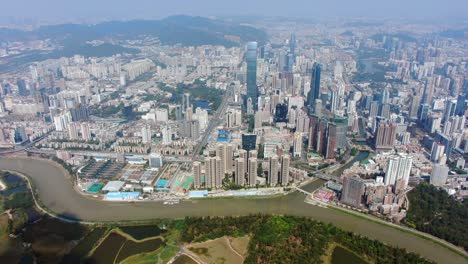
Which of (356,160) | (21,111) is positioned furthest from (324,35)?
(21,111)

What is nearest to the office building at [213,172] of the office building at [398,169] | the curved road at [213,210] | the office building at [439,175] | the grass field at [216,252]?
the curved road at [213,210]

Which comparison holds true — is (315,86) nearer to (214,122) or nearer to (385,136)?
(385,136)

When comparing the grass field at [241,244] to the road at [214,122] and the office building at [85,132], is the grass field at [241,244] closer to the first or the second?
the road at [214,122]

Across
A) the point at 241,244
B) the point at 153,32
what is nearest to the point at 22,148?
the point at 241,244

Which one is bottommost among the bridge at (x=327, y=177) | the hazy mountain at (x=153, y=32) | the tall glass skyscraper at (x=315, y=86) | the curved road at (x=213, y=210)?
the curved road at (x=213, y=210)

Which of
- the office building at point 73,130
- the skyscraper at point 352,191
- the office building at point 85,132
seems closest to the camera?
the skyscraper at point 352,191

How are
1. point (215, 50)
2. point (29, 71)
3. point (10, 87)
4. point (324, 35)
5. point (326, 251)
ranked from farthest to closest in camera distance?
point (324, 35), point (215, 50), point (29, 71), point (10, 87), point (326, 251)

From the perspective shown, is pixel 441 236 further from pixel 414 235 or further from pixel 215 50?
pixel 215 50

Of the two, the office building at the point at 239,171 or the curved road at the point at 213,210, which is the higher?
the office building at the point at 239,171

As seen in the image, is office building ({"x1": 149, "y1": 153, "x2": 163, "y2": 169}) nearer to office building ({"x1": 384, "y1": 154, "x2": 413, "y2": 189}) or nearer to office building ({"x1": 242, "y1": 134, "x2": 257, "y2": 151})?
office building ({"x1": 242, "y1": 134, "x2": 257, "y2": 151})
